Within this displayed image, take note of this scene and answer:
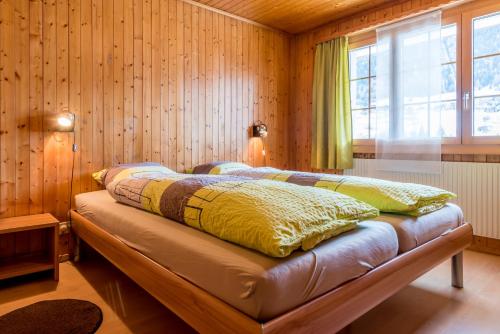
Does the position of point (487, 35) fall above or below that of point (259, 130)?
above

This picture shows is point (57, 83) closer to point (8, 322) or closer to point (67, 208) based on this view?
point (67, 208)

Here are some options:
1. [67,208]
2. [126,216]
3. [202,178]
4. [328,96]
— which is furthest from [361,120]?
[67,208]

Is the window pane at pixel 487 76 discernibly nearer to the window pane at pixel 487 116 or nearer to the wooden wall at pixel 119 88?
the window pane at pixel 487 116

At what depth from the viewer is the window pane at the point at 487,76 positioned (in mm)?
2770

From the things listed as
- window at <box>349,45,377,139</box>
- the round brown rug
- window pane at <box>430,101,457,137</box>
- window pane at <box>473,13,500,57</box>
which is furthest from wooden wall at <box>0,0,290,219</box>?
window pane at <box>473,13,500,57</box>

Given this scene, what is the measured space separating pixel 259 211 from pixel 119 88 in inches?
86.2

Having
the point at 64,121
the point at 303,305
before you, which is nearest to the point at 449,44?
the point at 303,305

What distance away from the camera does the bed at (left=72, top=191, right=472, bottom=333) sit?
107 centimetres

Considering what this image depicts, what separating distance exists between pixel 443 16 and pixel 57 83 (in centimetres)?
341

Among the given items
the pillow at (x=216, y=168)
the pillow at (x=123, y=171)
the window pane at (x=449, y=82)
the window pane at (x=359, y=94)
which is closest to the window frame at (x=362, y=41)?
the window pane at (x=359, y=94)

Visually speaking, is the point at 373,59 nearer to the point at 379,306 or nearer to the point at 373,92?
the point at 373,92

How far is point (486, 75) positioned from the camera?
283cm

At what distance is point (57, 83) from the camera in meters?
2.57

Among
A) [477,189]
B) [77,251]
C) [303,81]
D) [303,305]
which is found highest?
[303,81]
